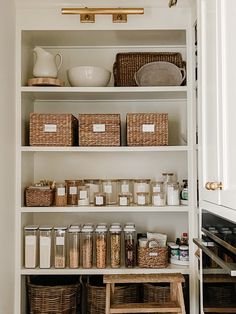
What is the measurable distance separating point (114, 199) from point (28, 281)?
0.71 metres

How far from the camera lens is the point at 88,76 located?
90.3 inches

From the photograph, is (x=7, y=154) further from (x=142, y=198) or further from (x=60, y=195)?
(x=142, y=198)

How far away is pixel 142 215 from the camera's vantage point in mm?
2566

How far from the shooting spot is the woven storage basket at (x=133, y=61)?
2395 millimetres

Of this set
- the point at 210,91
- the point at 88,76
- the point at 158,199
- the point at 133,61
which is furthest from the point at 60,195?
the point at 210,91

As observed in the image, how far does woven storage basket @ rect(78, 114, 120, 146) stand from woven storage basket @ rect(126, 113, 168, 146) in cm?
10

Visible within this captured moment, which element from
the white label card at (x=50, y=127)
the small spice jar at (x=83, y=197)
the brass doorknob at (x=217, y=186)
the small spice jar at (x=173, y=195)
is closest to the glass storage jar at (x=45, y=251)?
the small spice jar at (x=83, y=197)

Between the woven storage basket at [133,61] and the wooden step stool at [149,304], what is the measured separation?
1.12m

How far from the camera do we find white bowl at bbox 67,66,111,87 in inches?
90.2

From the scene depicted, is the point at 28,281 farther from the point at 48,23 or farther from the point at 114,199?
the point at 48,23

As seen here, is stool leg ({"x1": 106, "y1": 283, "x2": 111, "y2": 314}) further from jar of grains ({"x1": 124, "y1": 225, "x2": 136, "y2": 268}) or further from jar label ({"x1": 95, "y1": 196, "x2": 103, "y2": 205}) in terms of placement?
jar label ({"x1": 95, "y1": 196, "x2": 103, "y2": 205})

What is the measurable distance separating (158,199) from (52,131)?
28.8 inches

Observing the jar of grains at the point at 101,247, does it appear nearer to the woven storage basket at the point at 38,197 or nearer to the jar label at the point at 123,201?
the jar label at the point at 123,201

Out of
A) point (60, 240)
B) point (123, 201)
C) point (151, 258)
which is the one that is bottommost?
point (151, 258)
